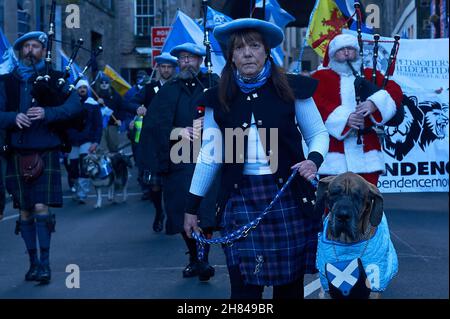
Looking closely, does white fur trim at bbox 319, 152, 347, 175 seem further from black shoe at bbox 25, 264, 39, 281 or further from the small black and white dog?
the small black and white dog

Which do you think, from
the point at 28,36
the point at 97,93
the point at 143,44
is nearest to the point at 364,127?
the point at 28,36

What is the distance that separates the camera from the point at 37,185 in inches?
285

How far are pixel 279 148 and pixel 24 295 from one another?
312 cm

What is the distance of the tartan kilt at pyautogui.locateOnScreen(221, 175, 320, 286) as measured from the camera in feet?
14.5

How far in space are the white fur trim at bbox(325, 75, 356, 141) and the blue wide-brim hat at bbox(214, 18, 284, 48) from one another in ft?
6.53

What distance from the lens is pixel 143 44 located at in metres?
18.3

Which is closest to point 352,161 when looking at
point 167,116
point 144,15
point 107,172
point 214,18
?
point 167,116

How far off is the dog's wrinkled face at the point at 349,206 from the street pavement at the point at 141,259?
1.81 m

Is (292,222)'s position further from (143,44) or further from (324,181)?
(143,44)

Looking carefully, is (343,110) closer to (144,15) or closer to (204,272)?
(204,272)

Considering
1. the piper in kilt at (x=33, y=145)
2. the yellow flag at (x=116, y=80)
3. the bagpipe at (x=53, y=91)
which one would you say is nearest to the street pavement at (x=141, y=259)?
the piper in kilt at (x=33, y=145)

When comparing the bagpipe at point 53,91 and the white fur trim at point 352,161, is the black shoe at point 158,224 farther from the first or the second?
the white fur trim at point 352,161

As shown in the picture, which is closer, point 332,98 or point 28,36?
point 332,98
